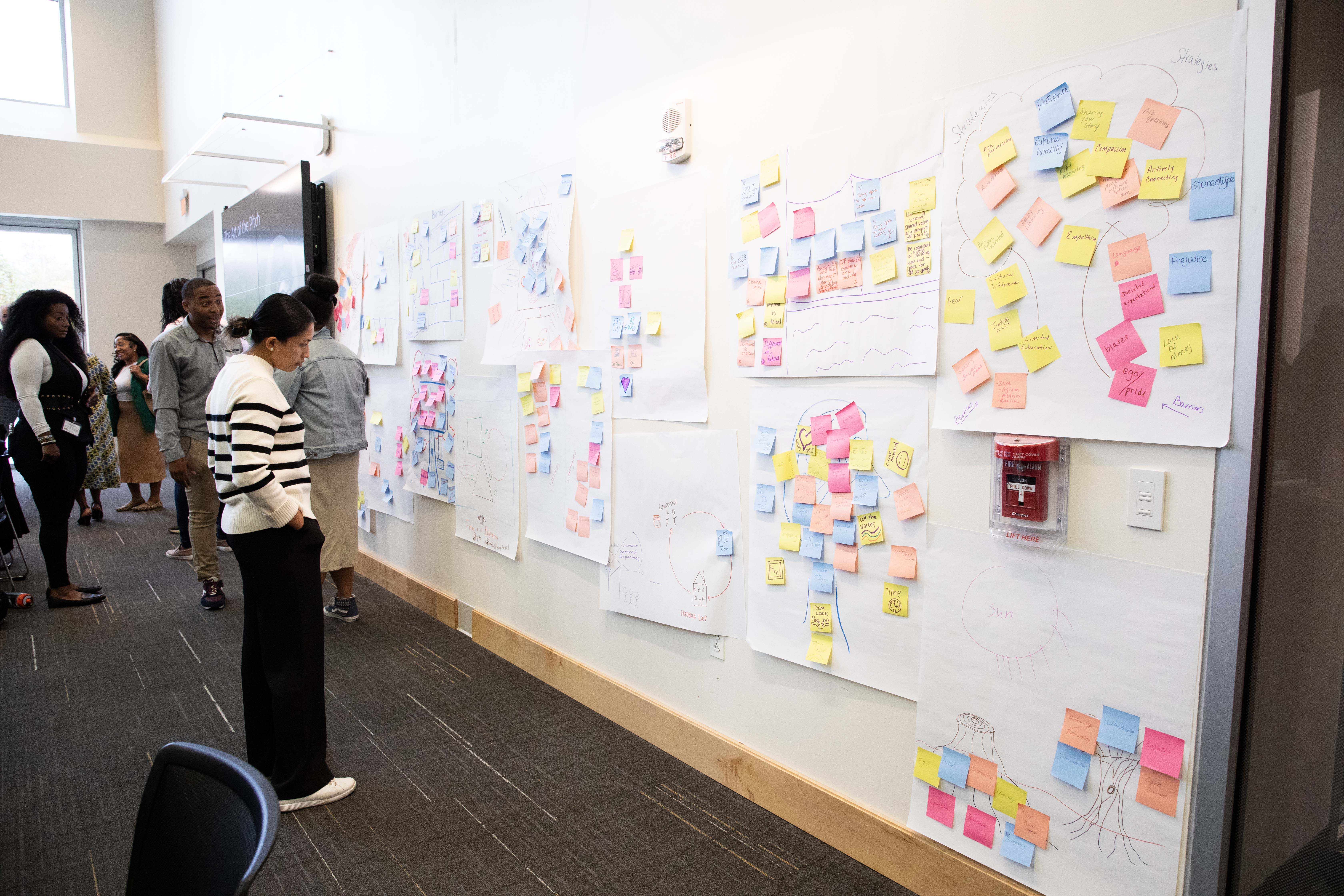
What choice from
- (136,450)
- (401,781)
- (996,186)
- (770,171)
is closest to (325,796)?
(401,781)

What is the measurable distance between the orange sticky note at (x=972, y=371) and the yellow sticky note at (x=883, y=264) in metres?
0.27

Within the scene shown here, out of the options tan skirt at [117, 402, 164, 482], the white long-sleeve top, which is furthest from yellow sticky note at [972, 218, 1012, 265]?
tan skirt at [117, 402, 164, 482]

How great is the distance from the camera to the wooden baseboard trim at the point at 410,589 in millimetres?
4023

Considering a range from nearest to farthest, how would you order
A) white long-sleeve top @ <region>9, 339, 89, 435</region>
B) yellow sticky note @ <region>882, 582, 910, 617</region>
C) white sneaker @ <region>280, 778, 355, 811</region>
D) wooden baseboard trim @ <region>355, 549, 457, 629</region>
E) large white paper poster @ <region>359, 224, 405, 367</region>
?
yellow sticky note @ <region>882, 582, 910, 617</region>
white sneaker @ <region>280, 778, 355, 811</region>
white long-sleeve top @ <region>9, 339, 89, 435</region>
wooden baseboard trim @ <region>355, 549, 457, 629</region>
large white paper poster @ <region>359, 224, 405, 367</region>

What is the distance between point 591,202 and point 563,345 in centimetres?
53

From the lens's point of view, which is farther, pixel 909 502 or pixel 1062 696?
pixel 909 502

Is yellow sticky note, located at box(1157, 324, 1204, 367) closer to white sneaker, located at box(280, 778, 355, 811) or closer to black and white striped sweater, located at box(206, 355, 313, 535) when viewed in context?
black and white striped sweater, located at box(206, 355, 313, 535)

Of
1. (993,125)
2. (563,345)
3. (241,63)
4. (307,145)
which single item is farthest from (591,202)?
(241,63)

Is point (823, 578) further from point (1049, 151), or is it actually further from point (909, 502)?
point (1049, 151)

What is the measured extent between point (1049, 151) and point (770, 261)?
2.51 feet

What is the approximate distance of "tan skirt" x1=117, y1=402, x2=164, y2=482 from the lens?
6.46m

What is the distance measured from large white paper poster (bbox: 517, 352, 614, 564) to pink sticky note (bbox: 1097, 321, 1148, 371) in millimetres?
1645

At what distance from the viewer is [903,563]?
6.40 ft

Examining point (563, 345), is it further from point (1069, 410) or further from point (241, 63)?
point (241, 63)
